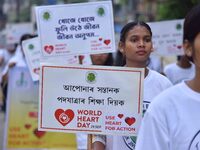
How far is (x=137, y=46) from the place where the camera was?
4059 millimetres

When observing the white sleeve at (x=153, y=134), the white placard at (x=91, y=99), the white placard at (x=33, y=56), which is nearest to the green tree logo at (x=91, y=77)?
the white placard at (x=91, y=99)

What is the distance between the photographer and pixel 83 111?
3.85m

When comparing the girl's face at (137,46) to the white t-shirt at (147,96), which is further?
the girl's face at (137,46)

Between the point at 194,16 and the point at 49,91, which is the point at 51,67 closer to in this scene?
the point at 49,91

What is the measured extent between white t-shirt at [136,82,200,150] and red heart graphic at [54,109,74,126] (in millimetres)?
1488

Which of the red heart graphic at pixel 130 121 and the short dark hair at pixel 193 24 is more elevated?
the short dark hair at pixel 193 24

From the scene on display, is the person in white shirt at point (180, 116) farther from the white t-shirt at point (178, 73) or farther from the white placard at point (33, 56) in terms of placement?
the white t-shirt at point (178, 73)

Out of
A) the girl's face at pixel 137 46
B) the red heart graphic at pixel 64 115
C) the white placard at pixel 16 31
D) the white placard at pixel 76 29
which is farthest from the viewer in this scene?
the white placard at pixel 16 31

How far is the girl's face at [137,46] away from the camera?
405 centimetres

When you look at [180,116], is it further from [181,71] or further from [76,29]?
[181,71]

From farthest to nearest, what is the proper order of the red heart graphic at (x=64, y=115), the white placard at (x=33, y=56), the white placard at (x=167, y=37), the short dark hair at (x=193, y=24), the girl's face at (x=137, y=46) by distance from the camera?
the white placard at (x=167, y=37)
the white placard at (x=33, y=56)
the girl's face at (x=137, y=46)
the red heart graphic at (x=64, y=115)
the short dark hair at (x=193, y=24)

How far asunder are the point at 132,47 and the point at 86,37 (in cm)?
121

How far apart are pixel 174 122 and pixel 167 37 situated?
20.8 ft

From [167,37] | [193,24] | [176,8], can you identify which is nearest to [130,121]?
[193,24]
